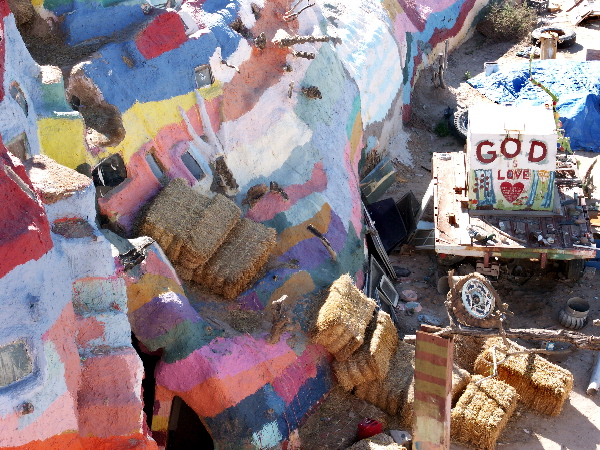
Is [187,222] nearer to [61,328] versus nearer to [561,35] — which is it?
[61,328]

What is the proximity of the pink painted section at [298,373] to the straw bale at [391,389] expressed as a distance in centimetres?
85

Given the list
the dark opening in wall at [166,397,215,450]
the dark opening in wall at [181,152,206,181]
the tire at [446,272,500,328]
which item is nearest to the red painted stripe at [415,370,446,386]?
the tire at [446,272,500,328]

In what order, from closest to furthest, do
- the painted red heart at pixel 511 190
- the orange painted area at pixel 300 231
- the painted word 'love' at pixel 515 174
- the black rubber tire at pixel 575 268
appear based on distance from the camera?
the orange painted area at pixel 300 231
the painted word 'love' at pixel 515 174
the painted red heart at pixel 511 190
the black rubber tire at pixel 575 268

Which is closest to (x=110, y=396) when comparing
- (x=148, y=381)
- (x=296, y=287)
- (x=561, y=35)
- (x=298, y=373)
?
(x=148, y=381)

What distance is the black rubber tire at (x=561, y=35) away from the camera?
27516 mm

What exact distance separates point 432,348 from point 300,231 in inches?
234

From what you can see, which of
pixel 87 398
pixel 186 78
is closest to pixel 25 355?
pixel 87 398

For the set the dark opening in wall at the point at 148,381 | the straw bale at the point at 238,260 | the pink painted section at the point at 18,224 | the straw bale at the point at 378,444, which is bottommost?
the straw bale at the point at 378,444

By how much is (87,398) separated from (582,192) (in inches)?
457

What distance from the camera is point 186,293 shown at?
12.8m

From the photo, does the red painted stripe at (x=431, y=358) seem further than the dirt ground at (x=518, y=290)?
No

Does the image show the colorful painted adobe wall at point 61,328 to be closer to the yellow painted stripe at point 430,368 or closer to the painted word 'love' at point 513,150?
the yellow painted stripe at point 430,368

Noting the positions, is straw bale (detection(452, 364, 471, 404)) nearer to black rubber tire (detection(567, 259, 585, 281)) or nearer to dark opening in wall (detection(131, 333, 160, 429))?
black rubber tire (detection(567, 259, 585, 281))

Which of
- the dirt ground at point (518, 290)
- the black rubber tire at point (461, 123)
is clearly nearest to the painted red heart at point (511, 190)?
the dirt ground at point (518, 290)
